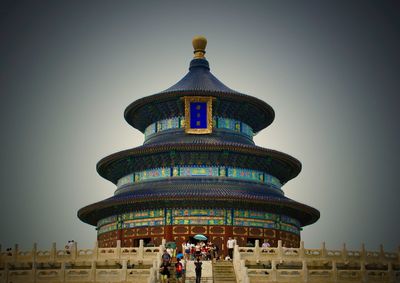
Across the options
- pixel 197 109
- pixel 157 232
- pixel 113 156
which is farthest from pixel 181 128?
pixel 157 232

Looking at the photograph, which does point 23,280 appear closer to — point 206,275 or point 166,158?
point 206,275

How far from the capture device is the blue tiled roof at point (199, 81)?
48.3m

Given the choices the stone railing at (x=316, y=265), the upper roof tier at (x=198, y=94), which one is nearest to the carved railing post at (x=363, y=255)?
the stone railing at (x=316, y=265)

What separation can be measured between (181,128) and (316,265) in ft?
65.2

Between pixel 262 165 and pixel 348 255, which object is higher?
pixel 262 165

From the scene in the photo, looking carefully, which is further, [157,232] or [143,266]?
[157,232]

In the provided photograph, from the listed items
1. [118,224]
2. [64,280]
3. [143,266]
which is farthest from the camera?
[118,224]

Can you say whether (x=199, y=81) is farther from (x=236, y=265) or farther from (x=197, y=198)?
(x=236, y=265)

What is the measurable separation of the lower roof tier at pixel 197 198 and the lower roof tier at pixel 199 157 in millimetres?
1583

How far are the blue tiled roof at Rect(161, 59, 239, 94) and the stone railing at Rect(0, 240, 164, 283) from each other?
18.1 m

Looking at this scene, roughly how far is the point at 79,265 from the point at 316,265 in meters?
10.3

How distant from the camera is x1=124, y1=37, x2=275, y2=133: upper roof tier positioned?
157 ft

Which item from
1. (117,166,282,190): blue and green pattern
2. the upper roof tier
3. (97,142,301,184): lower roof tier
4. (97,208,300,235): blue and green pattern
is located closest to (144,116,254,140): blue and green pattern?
the upper roof tier

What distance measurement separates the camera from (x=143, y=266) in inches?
1175
